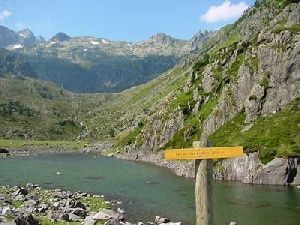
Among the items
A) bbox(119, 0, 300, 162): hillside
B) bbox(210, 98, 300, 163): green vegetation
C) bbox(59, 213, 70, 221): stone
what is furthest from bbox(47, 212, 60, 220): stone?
bbox(210, 98, 300, 163): green vegetation

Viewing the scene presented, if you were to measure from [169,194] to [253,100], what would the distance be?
53665 millimetres

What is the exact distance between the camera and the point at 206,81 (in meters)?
178

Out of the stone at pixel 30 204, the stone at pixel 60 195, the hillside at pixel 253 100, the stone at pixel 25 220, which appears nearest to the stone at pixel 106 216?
the stone at pixel 30 204

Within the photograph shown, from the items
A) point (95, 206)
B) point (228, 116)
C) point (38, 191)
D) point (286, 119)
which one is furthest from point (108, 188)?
point (228, 116)

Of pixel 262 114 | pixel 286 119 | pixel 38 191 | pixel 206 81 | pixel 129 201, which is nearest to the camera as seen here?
pixel 129 201

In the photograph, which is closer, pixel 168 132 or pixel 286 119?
pixel 286 119

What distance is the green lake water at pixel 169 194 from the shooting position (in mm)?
65250

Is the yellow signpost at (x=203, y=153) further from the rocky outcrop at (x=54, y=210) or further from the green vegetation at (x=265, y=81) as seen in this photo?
the green vegetation at (x=265, y=81)

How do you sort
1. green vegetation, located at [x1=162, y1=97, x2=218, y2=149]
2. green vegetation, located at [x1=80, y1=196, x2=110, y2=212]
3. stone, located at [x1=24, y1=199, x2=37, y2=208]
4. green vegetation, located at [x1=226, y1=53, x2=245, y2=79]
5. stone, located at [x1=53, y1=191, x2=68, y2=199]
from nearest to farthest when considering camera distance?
stone, located at [x1=24, y1=199, x2=37, y2=208]
green vegetation, located at [x1=80, y1=196, x2=110, y2=212]
stone, located at [x1=53, y1=191, x2=68, y2=199]
green vegetation, located at [x1=162, y1=97, x2=218, y2=149]
green vegetation, located at [x1=226, y1=53, x2=245, y2=79]

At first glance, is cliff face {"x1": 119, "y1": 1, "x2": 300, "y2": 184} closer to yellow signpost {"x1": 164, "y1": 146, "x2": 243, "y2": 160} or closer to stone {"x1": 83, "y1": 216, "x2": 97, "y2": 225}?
stone {"x1": 83, "y1": 216, "x2": 97, "y2": 225}

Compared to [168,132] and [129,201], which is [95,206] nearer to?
[129,201]

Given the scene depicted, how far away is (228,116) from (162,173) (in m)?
29.6

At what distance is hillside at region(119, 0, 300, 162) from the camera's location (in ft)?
367

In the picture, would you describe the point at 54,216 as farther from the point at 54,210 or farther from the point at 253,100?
the point at 253,100
